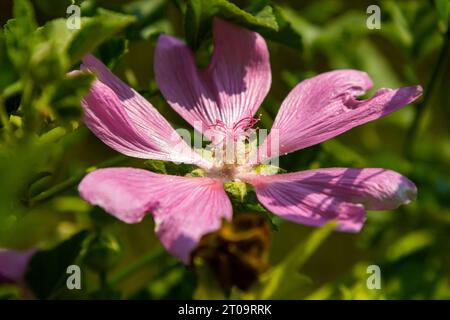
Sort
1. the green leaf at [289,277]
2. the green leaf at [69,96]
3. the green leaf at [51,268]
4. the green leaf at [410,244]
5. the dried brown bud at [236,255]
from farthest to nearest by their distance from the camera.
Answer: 1. the green leaf at [410,244]
2. the dried brown bud at [236,255]
3. the green leaf at [51,268]
4. the green leaf at [289,277]
5. the green leaf at [69,96]

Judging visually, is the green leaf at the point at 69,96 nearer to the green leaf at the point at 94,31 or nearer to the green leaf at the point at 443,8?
the green leaf at the point at 94,31

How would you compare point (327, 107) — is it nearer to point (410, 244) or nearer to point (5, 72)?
point (5, 72)

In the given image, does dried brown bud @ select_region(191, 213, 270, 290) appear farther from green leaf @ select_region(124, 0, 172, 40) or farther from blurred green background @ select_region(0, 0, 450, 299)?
green leaf @ select_region(124, 0, 172, 40)

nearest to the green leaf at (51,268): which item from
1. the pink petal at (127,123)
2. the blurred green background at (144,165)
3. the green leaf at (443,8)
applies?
the blurred green background at (144,165)

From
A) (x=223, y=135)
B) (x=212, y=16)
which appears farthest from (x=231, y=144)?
(x=212, y=16)

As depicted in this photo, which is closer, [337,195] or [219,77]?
[337,195]
